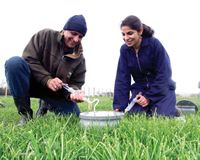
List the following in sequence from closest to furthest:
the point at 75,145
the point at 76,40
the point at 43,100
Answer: the point at 75,145
the point at 76,40
the point at 43,100

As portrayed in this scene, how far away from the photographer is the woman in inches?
185

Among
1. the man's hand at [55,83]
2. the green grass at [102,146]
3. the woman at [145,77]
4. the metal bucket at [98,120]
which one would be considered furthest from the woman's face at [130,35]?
the green grass at [102,146]

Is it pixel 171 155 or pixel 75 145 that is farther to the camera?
pixel 75 145

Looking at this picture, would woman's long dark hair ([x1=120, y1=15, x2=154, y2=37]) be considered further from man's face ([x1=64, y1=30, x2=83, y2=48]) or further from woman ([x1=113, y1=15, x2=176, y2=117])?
man's face ([x1=64, y1=30, x2=83, y2=48])

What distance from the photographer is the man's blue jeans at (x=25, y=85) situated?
4184 millimetres

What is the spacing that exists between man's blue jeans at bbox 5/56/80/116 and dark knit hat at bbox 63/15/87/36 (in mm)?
594

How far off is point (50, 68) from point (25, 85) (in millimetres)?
381

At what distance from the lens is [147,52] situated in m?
4.70

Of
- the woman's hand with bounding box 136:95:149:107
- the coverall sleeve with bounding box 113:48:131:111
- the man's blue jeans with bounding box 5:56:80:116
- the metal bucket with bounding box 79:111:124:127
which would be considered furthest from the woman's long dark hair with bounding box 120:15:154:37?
the metal bucket with bounding box 79:111:124:127

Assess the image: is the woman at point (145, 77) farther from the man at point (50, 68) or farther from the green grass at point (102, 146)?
the green grass at point (102, 146)

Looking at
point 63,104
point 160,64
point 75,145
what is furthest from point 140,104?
point 75,145

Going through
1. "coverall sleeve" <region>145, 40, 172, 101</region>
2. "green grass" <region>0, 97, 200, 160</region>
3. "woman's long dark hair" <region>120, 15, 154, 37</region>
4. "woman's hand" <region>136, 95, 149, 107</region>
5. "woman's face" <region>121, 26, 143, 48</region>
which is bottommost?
"woman's hand" <region>136, 95, 149, 107</region>

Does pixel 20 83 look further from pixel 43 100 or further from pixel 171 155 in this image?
pixel 171 155

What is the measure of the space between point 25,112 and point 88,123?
1694mm
